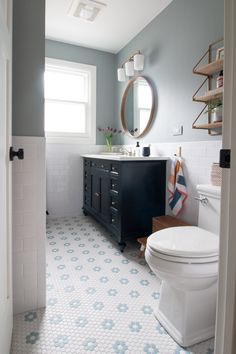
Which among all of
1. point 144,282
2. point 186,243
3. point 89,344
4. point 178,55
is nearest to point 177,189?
point 144,282

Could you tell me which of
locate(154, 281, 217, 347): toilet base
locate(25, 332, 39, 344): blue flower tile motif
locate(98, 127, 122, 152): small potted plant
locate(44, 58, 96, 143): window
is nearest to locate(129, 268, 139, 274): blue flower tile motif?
locate(154, 281, 217, 347): toilet base

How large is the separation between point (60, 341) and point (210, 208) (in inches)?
44.8

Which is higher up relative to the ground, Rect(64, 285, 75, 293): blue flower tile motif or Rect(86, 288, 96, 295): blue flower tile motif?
Rect(64, 285, 75, 293): blue flower tile motif

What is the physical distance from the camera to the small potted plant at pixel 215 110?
5.52 feet

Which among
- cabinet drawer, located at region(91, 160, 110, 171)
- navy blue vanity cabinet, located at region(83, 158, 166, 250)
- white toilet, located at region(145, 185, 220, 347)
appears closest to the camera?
white toilet, located at region(145, 185, 220, 347)

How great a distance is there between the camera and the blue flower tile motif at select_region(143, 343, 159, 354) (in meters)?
1.12

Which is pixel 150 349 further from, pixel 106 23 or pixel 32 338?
pixel 106 23

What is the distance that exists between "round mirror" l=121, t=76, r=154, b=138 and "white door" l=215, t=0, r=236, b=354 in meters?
1.95

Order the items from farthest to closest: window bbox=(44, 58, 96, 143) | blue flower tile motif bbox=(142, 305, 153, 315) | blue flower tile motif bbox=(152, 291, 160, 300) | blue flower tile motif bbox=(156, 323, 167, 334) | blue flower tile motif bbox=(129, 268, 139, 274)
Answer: window bbox=(44, 58, 96, 143) → blue flower tile motif bbox=(129, 268, 139, 274) → blue flower tile motif bbox=(152, 291, 160, 300) → blue flower tile motif bbox=(142, 305, 153, 315) → blue flower tile motif bbox=(156, 323, 167, 334)

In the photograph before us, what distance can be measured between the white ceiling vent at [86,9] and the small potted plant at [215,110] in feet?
5.28

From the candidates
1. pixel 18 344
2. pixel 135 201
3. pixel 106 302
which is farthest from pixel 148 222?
pixel 18 344

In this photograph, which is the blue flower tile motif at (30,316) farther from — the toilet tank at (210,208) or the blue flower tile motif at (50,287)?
the toilet tank at (210,208)

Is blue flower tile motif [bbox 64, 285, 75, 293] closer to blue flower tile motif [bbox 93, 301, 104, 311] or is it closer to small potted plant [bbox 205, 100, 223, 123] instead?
blue flower tile motif [bbox 93, 301, 104, 311]

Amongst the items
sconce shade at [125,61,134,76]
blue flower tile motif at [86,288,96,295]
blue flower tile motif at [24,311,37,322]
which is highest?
sconce shade at [125,61,134,76]
